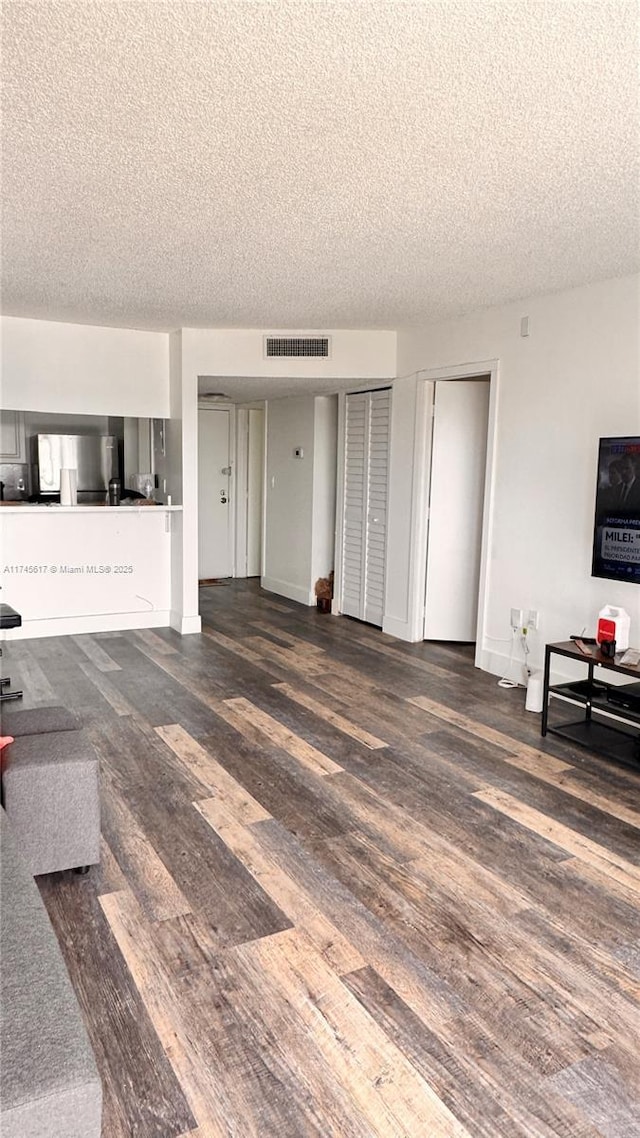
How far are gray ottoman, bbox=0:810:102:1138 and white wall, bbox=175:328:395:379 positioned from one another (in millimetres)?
4888

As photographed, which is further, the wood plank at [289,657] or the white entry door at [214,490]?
the white entry door at [214,490]

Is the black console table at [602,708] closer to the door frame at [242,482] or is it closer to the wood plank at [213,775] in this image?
the wood plank at [213,775]

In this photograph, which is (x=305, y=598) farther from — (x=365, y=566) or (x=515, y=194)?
(x=515, y=194)

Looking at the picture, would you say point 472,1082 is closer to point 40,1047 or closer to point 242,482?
point 40,1047

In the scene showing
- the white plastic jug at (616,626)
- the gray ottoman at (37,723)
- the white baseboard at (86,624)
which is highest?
the white plastic jug at (616,626)

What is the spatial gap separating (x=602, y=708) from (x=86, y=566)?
409 centimetres

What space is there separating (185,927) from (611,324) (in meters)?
3.54

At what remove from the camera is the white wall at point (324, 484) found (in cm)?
711

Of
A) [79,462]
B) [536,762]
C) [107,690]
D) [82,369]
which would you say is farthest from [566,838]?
[79,462]

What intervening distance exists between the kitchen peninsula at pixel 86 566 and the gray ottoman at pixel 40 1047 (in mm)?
4524

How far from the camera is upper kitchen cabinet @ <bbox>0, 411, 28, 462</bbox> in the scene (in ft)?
23.3

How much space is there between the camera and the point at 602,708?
3.57 m

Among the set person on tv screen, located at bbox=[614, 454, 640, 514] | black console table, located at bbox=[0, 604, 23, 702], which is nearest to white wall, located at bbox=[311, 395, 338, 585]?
black console table, located at bbox=[0, 604, 23, 702]

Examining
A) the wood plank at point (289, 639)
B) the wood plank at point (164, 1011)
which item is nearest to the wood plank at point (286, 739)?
the wood plank at point (164, 1011)
